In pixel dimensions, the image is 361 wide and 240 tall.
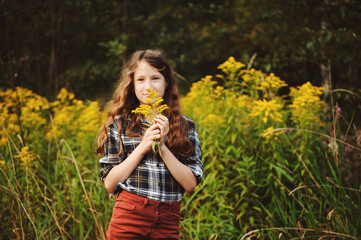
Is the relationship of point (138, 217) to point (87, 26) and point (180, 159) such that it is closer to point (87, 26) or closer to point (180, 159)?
point (180, 159)

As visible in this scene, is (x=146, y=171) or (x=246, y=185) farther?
(x=246, y=185)

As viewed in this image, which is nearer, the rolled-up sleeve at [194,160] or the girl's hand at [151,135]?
the girl's hand at [151,135]

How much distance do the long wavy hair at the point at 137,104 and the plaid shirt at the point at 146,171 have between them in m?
0.04

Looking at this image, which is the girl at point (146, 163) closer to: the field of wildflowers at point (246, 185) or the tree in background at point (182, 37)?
the field of wildflowers at point (246, 185)

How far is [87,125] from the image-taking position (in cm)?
350

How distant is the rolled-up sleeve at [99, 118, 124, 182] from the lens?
174cm

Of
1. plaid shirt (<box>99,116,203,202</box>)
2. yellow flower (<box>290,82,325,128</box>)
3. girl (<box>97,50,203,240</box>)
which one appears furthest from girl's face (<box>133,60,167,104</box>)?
yellow flower (<box>290,82,325,128</box>)

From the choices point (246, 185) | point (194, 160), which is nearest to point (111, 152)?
point (194, 160)

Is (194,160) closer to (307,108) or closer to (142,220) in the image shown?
(142,220)

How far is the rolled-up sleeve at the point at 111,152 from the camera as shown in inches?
68.6

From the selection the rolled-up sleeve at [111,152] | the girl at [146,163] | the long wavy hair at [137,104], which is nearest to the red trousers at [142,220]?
the girl at [146,163]

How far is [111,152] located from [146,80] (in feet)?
1.38

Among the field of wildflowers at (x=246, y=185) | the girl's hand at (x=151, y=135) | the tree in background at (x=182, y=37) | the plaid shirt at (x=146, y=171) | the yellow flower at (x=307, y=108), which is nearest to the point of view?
the girl's hand at (x=151, y=135)

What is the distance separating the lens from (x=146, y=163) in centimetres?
172
